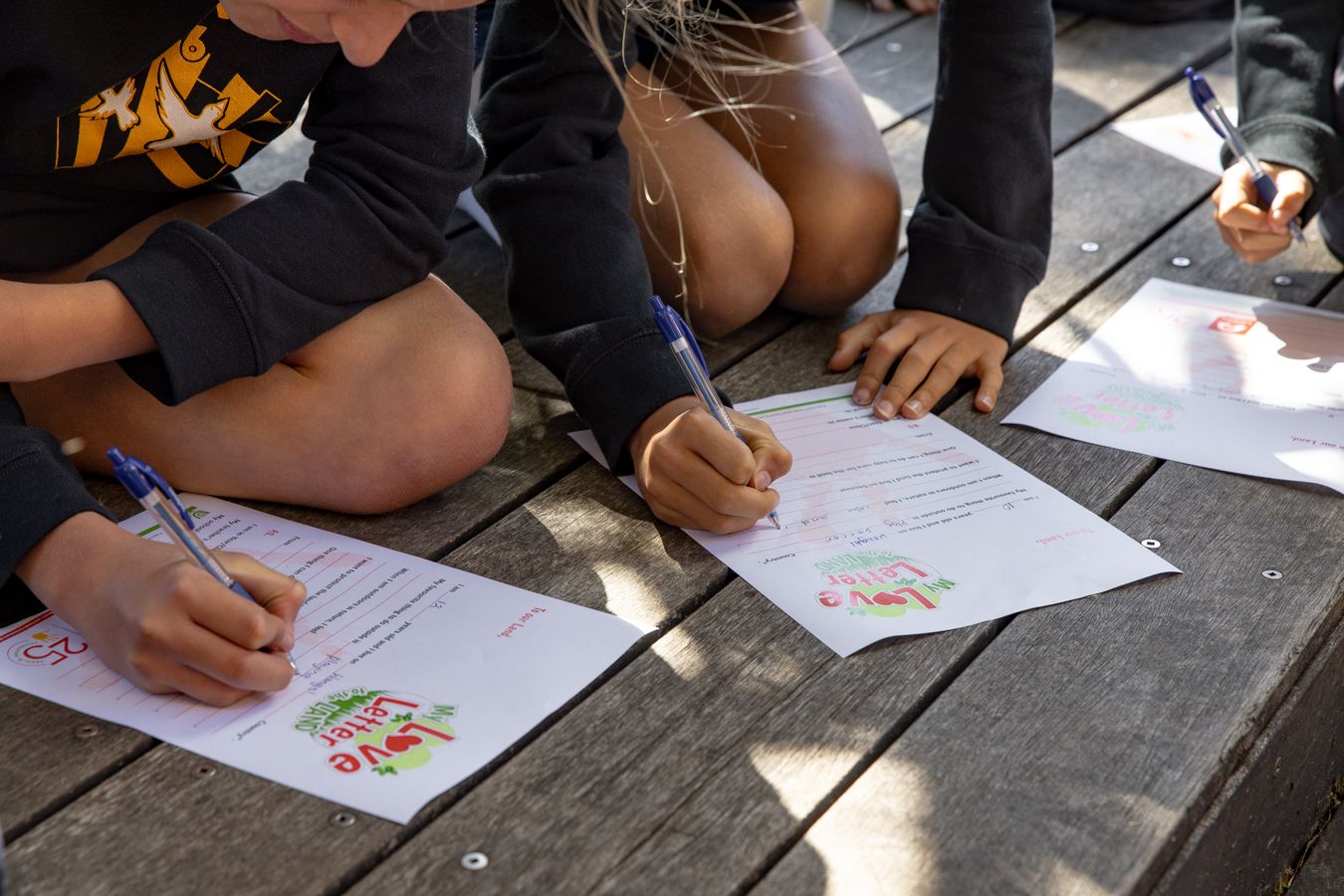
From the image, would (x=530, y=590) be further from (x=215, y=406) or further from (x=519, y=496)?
(x=215, y=406)

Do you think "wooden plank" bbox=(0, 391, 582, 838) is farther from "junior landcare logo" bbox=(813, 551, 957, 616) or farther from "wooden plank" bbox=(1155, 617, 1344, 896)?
"wooden plank" bbox=(1155, 617, 1344, 896)

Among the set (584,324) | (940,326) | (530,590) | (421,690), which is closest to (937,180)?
(940,326)

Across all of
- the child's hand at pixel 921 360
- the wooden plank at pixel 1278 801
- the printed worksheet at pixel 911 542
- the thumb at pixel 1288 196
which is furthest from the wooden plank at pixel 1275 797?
the thumb at pixel 1288 196

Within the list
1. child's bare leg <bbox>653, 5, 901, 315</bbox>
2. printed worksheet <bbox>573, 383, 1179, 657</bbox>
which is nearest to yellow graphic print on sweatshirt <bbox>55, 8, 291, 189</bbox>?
printed worksheet <bbox>573, 383, 1179, 657</bbox>

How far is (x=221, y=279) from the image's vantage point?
1045mm

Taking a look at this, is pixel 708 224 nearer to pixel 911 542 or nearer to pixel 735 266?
pixel 735 266

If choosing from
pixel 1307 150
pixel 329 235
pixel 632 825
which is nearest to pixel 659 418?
pixel 329 235

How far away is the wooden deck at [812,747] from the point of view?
81 centimetres

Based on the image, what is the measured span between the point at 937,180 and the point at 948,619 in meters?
0.60

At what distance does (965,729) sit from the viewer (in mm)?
923

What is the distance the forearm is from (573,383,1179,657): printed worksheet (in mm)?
427

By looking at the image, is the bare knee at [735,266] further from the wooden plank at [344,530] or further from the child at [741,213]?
the wooden plank at [344,530]

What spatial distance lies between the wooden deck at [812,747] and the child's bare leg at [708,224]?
234 millimetres

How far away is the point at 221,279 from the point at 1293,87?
1192 millimetres
